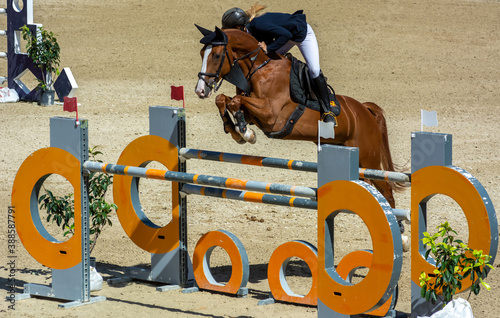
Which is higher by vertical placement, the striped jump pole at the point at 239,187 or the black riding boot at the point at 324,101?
the black riding boot at the point at 324,101

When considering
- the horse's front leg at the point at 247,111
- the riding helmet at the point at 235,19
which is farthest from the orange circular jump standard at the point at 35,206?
the riding helmet at the point at 235,19

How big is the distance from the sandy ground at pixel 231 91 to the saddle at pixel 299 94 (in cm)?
117

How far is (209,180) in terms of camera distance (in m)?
5.20

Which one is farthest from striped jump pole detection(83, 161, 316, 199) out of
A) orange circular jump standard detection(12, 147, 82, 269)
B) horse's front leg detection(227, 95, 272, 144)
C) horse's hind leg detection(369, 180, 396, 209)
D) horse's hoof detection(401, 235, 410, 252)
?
horse's hind leg detection(369, 180, 396, 209)

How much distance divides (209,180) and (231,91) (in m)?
8.03

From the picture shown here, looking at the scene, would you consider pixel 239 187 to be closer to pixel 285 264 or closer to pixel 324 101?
pixel 285 264

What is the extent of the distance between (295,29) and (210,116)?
5.74m

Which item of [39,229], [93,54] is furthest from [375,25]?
[39,229]

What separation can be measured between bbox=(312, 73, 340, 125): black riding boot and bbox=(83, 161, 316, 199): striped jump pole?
123cm

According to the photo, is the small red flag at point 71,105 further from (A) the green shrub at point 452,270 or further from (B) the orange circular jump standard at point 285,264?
(A) the green shrub at point 452,270

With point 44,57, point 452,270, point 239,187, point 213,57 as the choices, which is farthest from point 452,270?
point 44,57

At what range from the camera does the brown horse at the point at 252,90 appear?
18.4 feet

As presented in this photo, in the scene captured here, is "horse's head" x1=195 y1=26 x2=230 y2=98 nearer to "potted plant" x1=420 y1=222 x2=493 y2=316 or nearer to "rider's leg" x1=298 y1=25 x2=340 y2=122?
"rider's leg" x1=298 y1=25 x2=340 y2=122

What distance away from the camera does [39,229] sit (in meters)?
5.68
